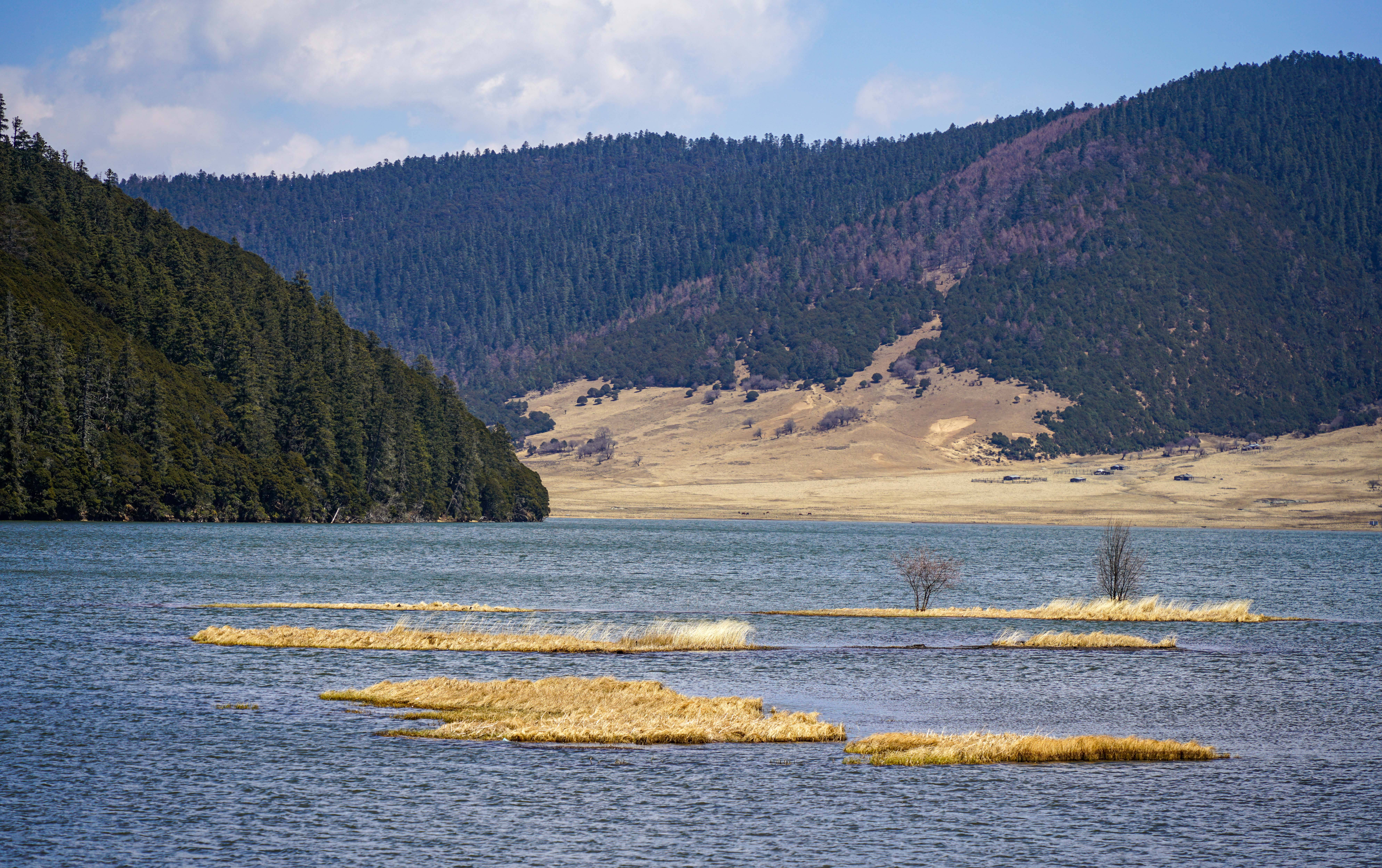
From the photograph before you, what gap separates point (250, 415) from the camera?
518 ft

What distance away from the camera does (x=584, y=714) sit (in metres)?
39.2

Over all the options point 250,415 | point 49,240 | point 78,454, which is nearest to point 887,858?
point 78,454

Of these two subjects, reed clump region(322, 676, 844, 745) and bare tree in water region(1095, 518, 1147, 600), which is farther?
bare tree in water region(1095, 518, 1147, 600)

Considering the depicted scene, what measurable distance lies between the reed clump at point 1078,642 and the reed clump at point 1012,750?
78.6 ft

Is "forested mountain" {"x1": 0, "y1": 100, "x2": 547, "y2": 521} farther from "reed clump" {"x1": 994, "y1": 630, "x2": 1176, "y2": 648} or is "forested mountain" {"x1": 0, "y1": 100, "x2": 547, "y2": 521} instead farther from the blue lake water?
"reed clump" {"x1": 994, "y1": 630, "x2": 1176, "y2": 648}

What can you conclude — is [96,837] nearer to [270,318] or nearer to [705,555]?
[705,555]

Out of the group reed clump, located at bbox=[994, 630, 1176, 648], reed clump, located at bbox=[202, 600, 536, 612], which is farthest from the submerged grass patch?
reed clump, located at bbox=[202, 600, 536, 612]

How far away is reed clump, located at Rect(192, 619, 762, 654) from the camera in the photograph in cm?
5412

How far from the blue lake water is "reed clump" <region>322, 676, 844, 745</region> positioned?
0.92 meters

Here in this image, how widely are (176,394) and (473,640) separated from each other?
112758 mm

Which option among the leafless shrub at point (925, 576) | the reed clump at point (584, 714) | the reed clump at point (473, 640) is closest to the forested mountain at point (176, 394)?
the reed clump at point (473, 640)

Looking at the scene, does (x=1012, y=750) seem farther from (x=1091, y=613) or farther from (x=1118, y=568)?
(x=1118, y=568)

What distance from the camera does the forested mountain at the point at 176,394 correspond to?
134875 mm

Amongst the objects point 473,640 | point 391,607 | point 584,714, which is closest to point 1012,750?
point 584,714
